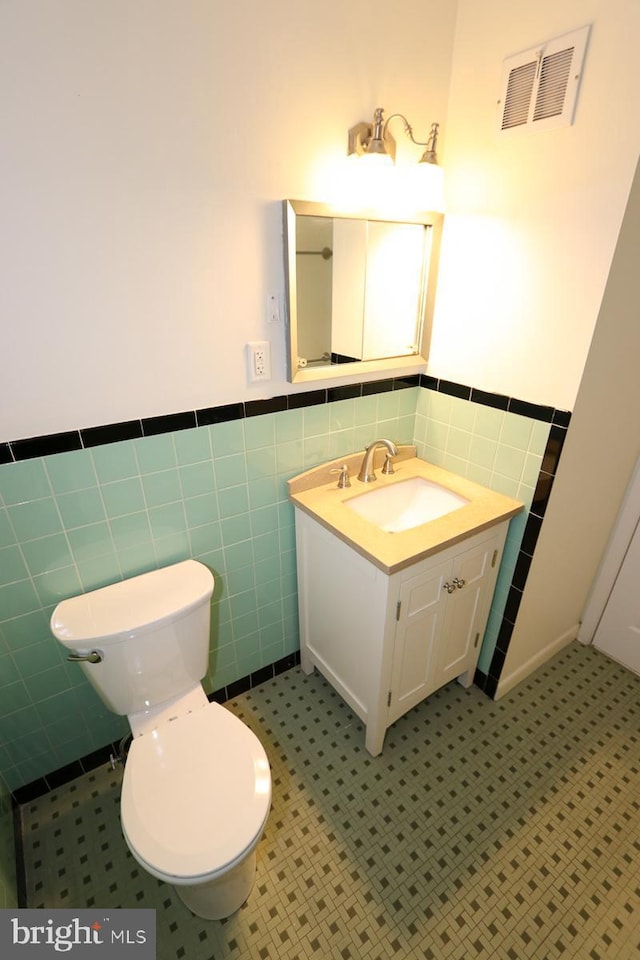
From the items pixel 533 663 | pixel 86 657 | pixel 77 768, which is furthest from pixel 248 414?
pixel 533 663

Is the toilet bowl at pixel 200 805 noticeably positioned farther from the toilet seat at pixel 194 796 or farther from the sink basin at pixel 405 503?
the sink basin at pixel 405 503

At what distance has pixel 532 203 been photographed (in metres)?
1.26

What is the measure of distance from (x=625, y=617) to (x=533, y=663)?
1.50ft

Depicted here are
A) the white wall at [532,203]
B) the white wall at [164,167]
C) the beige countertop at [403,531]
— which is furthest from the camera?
the beige countertop at [403,531]

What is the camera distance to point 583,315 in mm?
1225

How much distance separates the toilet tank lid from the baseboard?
1295 mm

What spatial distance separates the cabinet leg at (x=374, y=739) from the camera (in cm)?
155

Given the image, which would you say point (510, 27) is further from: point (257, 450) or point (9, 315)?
point (9, 315)

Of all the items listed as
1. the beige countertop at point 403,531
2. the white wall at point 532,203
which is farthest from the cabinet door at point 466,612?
the white wall at point 532,203

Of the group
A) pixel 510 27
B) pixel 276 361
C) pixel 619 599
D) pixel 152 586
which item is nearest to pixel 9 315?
pixel 276 361

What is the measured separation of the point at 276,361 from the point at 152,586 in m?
0.80

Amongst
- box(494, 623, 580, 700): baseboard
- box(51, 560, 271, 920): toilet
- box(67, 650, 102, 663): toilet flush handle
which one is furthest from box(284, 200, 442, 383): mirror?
box(494, 623, 580, 700): baseboard

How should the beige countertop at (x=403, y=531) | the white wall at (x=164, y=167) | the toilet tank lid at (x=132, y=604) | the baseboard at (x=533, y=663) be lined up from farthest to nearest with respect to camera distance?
the baseboard at (x=533, y=663) < the beige countertop at (x=403, y=531) < the toilet tank lid at (x=132, y=604) < the white wall at (x=164, y=167)

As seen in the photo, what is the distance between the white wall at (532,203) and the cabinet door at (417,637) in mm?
690
